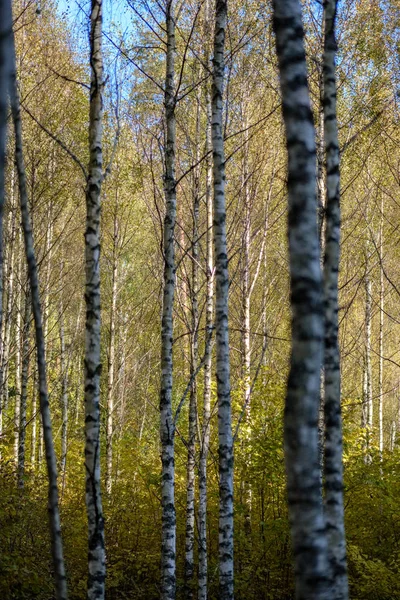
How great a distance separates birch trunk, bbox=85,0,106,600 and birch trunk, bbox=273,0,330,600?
2.31 meters

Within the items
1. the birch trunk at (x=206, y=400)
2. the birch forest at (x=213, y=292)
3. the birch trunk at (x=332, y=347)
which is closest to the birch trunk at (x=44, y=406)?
the birch forest at (x=213, y=292)

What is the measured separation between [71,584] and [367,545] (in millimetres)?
4358

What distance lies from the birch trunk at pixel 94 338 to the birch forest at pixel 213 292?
0.05 feet

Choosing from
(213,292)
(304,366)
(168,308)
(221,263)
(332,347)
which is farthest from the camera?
(213,292)

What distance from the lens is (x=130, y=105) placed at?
12.7 meters

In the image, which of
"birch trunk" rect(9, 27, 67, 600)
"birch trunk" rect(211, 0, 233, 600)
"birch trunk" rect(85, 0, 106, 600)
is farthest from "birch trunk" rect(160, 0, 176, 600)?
"birch trunk" rect(9, 27, 67, 600)

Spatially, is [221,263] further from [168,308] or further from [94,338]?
[94,338]

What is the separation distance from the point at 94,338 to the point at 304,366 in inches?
103

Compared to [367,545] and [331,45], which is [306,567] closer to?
[331,45]

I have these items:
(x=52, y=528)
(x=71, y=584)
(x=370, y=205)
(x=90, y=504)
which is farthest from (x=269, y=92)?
(x=52, y=528)

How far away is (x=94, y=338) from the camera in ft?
15.7

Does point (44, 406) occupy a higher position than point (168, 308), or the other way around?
point (168, 308)

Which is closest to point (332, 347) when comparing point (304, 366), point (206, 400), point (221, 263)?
point (221, 263)

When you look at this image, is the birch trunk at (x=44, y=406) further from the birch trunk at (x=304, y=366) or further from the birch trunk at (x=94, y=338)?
the birch trunk at (x=304, y=366)
